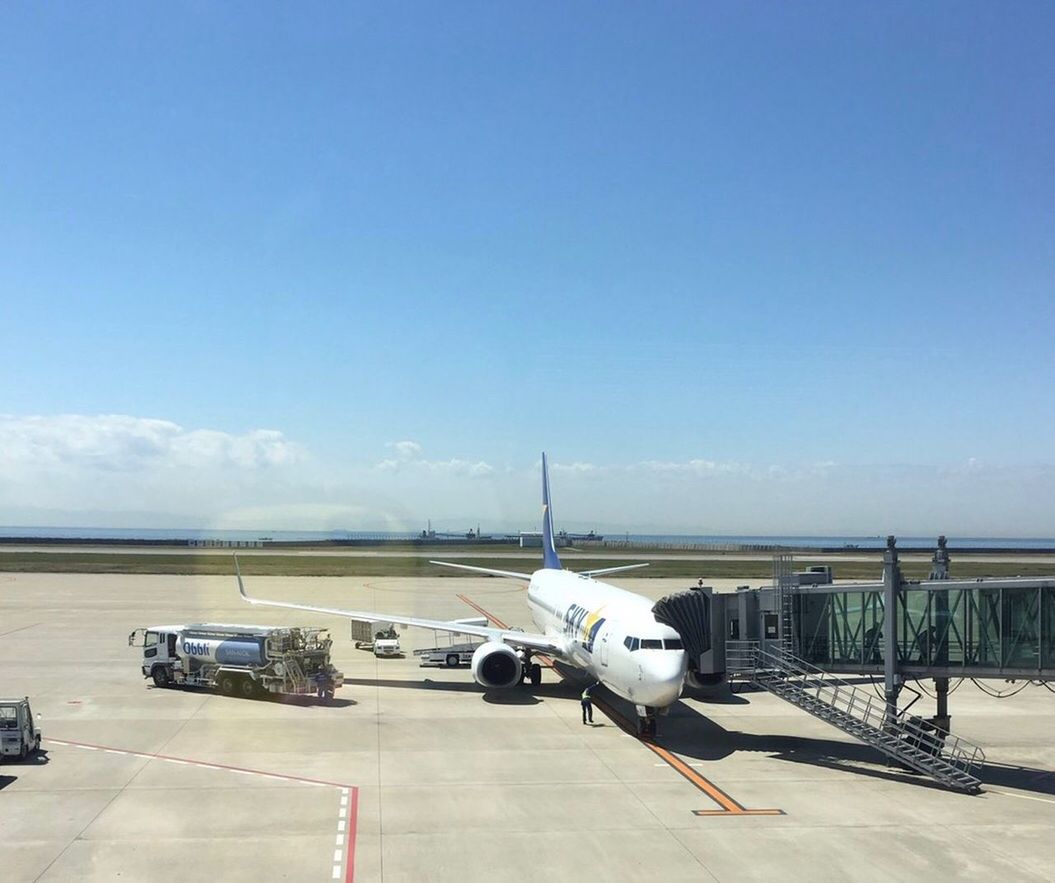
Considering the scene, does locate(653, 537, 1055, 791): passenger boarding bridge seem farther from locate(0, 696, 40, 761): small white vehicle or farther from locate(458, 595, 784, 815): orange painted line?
locate(0, 696, 40, 761): small white vehicle

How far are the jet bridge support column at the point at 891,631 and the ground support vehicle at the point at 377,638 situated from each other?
2503 centimetres

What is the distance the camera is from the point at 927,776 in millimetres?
24453

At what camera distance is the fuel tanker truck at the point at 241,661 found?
34156 mm

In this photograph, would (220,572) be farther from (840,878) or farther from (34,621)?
(840,878)

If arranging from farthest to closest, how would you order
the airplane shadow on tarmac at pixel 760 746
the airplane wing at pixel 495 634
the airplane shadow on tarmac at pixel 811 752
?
the airplane wing at pixel 495 634
the airplane shadow on tarmac at pixel 760 746
the airplane shadow on tarmac at pixel 811 752

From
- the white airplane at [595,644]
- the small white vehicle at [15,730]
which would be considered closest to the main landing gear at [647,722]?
the white airplane at [595,644]

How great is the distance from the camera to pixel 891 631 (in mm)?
25609

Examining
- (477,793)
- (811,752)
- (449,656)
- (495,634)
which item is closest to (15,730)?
(477,793)

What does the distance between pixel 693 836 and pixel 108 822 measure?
40.9 feet

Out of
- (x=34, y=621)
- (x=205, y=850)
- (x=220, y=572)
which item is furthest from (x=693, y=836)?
(x=220, y=572)

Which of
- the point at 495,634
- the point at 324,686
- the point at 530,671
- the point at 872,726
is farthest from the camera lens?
the point at 495,634

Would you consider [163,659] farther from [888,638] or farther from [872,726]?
[888,638]

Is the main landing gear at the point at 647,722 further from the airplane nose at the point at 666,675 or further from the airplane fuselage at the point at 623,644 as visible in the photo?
the airplane nose at the point at 666,675

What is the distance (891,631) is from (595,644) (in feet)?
30.3
